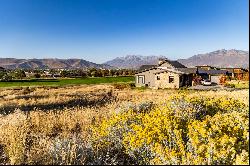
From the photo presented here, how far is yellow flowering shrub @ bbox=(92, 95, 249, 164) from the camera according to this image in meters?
5.47

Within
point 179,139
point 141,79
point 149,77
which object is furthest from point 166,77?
point 179,139

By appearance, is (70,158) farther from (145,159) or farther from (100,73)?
(100,73)

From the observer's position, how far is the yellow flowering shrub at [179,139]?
547 centimetres

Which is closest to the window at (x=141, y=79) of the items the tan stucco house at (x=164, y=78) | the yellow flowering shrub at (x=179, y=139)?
the tan stucco house at (x=164, y=78)

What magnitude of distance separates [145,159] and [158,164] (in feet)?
2.87

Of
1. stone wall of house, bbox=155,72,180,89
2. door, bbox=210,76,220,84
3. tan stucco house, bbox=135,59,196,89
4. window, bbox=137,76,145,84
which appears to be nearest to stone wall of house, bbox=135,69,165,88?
tan stucco house, bbox=135,59,196,89

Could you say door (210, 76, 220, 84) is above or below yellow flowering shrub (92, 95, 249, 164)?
below

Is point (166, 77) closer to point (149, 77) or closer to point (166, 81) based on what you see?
point (166, 81)

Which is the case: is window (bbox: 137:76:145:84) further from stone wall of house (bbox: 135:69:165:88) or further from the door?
the door

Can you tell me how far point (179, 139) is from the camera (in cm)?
607

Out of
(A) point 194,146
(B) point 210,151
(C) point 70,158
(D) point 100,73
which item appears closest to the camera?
(B) point 210,151

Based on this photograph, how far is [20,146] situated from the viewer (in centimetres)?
683

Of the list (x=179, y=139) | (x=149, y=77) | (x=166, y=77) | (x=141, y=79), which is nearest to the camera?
(x=179, y=139)

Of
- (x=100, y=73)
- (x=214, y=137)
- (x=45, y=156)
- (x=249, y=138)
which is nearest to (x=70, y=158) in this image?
(x=45, y=156)
